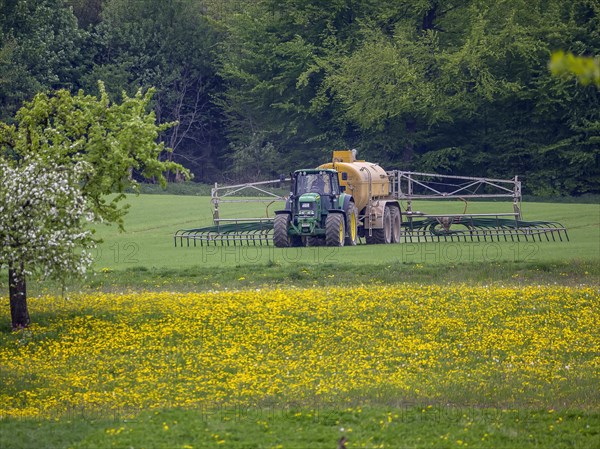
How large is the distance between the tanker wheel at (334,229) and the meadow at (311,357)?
3500 mm

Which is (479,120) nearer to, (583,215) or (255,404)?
(583,215)

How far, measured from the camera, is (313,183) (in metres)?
31.6

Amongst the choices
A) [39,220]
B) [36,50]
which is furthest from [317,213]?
[36,50]

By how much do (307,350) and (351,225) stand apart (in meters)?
15.3

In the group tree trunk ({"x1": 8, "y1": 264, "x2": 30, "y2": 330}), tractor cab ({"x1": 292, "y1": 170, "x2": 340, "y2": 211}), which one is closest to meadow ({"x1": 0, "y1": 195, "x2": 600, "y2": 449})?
tree trunk ({"x1": 8, "y1": 264, "x2": 30, "y2": 330})

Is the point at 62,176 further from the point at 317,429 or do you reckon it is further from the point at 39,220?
the point at 317,429

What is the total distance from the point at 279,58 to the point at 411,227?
97.4 ft

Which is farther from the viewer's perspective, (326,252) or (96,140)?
(326,252)

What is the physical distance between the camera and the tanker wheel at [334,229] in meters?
30.5

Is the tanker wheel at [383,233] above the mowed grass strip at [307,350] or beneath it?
above

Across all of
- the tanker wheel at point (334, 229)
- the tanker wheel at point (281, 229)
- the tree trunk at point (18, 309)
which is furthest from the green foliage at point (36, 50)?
the tree trunk at point (18, 309)

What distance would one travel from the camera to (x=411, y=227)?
36.7 meters

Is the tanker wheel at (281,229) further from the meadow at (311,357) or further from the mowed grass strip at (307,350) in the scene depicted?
the mowed grass strip at (307,350)

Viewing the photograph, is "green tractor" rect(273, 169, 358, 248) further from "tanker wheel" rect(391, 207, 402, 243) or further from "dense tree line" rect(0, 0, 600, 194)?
"dense tree line" rect(0, 0, 600, 194)
